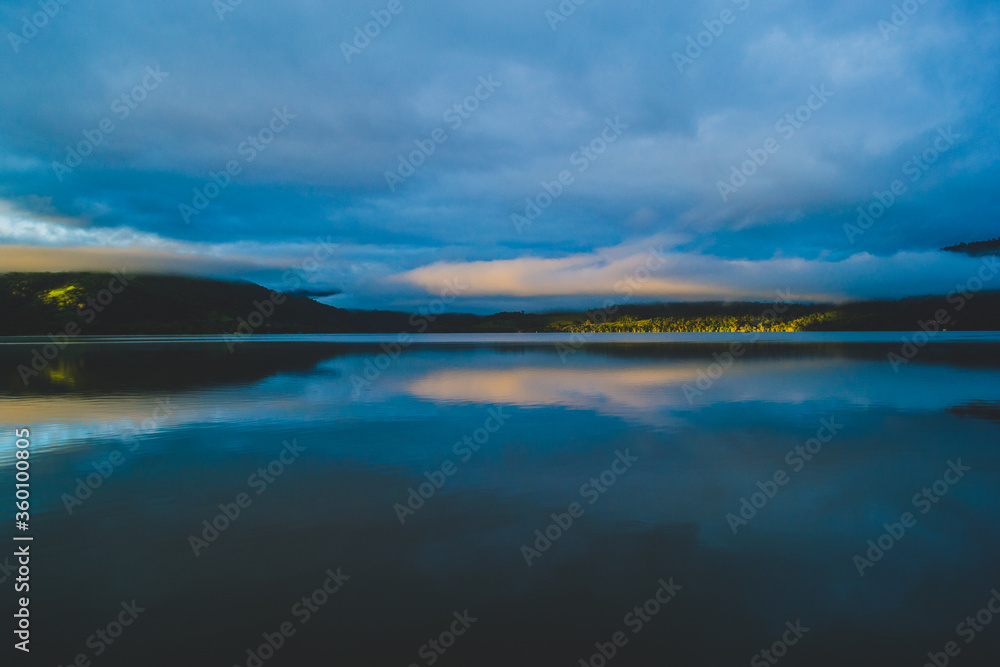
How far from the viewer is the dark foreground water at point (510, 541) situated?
7.20 meters

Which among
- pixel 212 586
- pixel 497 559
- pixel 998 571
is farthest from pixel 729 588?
pixel 212 586

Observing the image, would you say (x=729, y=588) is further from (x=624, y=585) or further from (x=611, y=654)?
(x=611, y=654)

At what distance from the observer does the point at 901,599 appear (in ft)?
26.8

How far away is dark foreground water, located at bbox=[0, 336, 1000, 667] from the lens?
23.6ft

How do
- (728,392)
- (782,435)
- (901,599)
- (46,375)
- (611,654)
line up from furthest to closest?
Result: 1. (46,375)
2. (728,392)
3. (782,435)
4. (901,599)
5. (611,654)

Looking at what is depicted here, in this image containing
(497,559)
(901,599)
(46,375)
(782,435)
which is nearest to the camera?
(901,599)

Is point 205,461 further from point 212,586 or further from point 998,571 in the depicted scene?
point 998,571

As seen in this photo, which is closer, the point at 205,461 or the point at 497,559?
the point at 497,559

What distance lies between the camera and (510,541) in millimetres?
10250

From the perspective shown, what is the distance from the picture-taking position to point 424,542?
33.4 ft

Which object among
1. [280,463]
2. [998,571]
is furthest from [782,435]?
[280,463]

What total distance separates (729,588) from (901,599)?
8.16ft

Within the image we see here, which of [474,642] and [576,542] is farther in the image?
[576,542]

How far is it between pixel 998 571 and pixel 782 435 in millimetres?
11266
